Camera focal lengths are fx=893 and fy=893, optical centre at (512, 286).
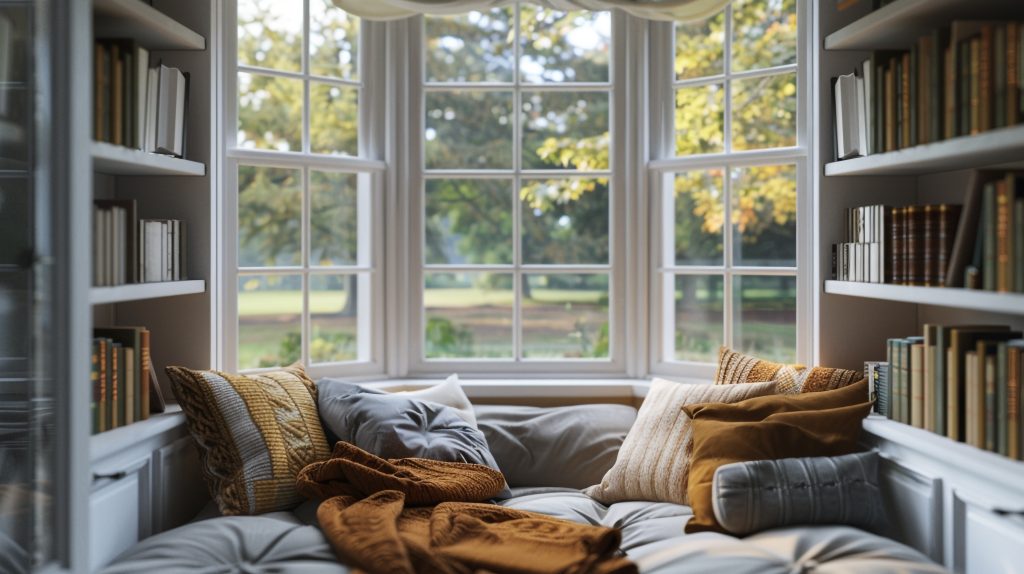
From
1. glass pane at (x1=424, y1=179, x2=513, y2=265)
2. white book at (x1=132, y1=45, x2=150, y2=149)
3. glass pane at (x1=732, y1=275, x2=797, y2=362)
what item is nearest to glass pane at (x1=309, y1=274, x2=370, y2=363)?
glass pane at (x1=424, y1=179, x2=513, y2=265)

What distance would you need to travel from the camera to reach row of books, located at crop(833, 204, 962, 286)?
2.64m

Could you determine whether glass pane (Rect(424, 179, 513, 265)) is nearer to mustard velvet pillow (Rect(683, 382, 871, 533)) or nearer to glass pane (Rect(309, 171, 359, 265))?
glass pane (Rect(309, 171, 359, 265))

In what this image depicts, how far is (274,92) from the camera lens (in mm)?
4785

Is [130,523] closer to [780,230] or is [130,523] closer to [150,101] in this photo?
[150,101]

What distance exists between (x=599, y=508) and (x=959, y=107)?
1709mm

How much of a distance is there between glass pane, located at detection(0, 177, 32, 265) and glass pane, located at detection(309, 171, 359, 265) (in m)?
1.38

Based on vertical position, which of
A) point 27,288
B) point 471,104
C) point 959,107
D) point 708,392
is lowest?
point 708,392

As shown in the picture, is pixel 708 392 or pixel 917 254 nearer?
pixel 917 254

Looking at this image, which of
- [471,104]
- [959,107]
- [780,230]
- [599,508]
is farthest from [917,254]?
[471,104]

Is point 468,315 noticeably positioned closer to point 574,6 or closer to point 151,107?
point 574,6

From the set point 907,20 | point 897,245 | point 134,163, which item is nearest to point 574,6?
point 907,20

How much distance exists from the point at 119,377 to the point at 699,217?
2.35 meters

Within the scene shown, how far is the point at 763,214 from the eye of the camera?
386 cm

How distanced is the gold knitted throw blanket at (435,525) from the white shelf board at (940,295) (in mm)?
1143
